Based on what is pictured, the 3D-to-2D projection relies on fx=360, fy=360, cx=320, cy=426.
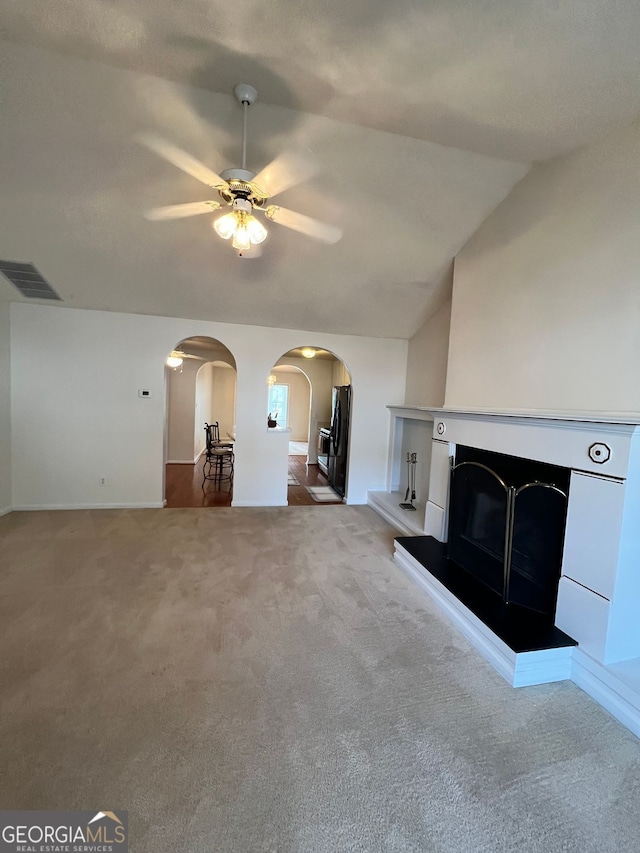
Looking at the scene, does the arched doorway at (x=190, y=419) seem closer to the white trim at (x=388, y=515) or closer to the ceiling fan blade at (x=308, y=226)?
the white trim at (x=388, y=515)

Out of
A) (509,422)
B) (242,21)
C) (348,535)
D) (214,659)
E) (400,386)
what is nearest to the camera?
(242,21)

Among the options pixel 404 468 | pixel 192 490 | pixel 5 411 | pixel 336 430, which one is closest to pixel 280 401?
pixel 336 430

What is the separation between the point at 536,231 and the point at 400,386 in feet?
9.39

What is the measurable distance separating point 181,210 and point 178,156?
1.16ft

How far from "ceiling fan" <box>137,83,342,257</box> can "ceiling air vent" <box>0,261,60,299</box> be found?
1.63 meters

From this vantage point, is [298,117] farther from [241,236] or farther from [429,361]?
[429,361]

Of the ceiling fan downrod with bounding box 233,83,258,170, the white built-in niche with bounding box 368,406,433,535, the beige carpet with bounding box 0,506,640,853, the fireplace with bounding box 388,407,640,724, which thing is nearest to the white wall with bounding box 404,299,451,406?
the white built-in niche with bounding box 368,406,433,535

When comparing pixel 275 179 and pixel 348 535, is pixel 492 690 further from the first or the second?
pixel 275 179

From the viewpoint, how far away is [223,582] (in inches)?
115

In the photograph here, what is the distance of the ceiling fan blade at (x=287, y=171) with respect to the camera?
2648 mm

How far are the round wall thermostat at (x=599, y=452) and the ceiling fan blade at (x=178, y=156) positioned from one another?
9.61ft

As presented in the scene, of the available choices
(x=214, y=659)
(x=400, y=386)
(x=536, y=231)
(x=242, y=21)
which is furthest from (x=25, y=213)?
(x=400, y=386)

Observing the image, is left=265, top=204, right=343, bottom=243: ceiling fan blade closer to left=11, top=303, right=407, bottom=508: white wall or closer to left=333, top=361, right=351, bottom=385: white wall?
left=11, top=303, right=407, bottom=508: white wall

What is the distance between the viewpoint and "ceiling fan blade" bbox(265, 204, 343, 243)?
3042 mm
